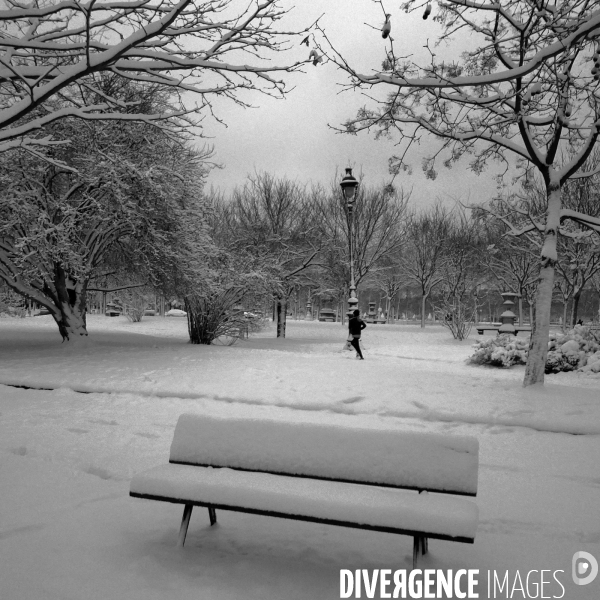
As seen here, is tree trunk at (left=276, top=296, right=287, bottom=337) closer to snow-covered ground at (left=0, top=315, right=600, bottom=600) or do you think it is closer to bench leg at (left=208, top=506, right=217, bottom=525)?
snow-covered ground at (left=0, top=315, right=600, bottom=600)

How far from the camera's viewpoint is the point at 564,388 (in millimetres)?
8617

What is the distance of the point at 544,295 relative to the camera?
8391 mm

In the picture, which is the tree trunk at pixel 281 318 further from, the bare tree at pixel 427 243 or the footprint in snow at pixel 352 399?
the footprint in snow at pixel 352 399

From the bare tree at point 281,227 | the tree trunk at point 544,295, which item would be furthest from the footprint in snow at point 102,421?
the bare tree at point 281,227

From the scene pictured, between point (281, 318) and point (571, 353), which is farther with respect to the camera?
point (281, 318)

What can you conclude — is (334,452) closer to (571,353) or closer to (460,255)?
(571,353)

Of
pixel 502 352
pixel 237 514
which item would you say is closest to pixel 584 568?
pixel 237 514

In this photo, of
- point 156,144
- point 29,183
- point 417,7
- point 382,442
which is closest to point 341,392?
point 382,442

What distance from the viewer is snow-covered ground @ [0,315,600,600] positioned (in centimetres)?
296

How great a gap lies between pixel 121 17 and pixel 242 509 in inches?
257

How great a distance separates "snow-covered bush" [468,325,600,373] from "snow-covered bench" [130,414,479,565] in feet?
36.0

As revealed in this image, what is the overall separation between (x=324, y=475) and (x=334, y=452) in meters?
0.17

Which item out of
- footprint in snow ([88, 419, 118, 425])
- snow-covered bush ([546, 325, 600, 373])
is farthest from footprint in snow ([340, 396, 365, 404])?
snow-covered bush ([546, 325, 600, 373])

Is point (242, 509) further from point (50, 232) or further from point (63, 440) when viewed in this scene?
point (50, 232)
